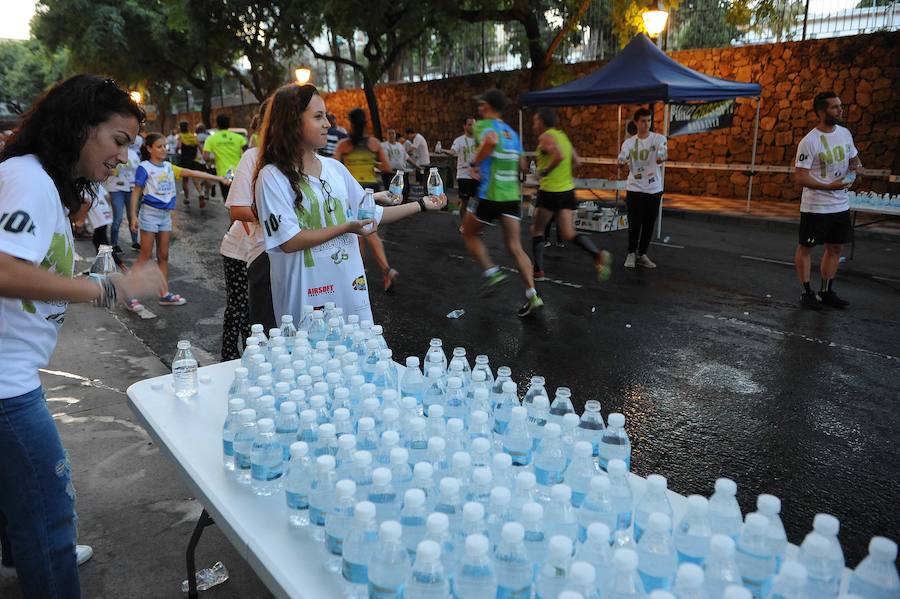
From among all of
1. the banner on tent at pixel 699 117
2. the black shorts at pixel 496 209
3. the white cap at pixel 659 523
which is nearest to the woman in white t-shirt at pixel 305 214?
the white cap at pixel 659 523

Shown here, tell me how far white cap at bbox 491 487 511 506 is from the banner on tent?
1245 centimetres

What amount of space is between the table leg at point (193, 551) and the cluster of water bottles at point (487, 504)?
2.10ft

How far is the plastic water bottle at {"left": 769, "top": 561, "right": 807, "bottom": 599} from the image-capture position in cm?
123

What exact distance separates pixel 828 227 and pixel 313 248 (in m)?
5.78

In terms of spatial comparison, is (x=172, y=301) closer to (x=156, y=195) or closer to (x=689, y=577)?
(x=156, y=195)

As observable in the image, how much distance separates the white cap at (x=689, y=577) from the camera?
4.07 feet

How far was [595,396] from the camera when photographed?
4.99 m

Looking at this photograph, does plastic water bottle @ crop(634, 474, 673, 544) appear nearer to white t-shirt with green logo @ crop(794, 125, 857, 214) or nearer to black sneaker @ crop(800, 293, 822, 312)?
white t-shirt with green logo @ crop(794, 125, 857, 214)

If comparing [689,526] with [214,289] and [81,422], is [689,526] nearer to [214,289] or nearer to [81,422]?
[81,422]

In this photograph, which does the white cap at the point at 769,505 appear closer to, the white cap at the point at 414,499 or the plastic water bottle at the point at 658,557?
the plastic water bottle at the point at 658,557

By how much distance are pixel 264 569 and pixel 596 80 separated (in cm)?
1129

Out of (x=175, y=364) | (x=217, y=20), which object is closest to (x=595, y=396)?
(x=175, y=364)

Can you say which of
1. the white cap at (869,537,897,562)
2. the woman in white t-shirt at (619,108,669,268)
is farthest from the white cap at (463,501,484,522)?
the woman in white t-shirt at (619,108,669,268)

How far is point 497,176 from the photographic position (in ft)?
24.0
